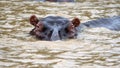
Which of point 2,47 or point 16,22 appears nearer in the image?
point 2,47

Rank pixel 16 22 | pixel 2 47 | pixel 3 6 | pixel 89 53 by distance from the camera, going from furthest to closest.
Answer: pixel 3 6 < pixel 16 22 < pixel 2 47 < pixel 89 53

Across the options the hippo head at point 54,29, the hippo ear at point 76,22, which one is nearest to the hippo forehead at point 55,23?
the hippo head at point 54,29

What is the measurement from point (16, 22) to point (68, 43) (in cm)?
298

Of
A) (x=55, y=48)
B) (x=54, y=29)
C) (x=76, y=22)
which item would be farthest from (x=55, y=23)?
(x=55, y=48)

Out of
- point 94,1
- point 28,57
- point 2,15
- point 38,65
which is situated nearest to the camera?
point 38,65

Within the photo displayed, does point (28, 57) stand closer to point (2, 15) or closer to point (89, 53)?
point (89, 53)

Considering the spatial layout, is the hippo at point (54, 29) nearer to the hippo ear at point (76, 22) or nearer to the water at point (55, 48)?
the hippo ear at point (76, 22)

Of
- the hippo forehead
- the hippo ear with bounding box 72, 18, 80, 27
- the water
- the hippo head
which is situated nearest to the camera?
the water

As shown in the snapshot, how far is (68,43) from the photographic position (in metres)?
6.98

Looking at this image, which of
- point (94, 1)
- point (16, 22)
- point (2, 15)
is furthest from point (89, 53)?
point (94, 1)

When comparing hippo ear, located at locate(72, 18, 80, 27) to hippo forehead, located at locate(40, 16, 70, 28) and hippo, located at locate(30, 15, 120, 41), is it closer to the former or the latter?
hippo, located at locate(30, 15, 120, 41)

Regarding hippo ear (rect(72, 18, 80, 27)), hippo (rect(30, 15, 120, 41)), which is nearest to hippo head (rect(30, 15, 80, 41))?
hippo (rect(30, 15, 120, 41))

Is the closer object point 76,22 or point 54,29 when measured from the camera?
point 54,29

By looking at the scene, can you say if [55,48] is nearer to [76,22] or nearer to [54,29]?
[54,29]
